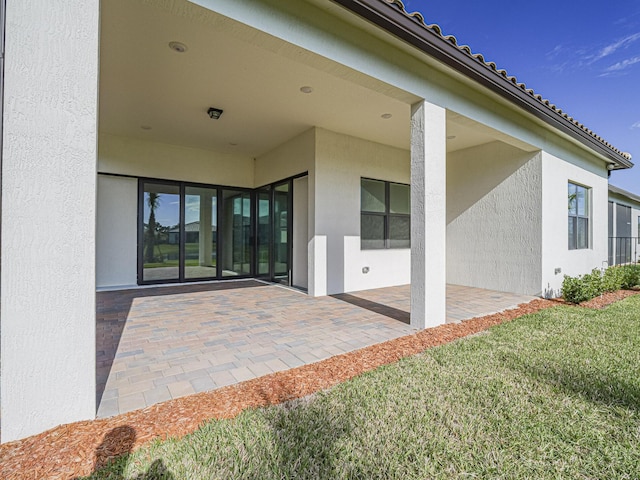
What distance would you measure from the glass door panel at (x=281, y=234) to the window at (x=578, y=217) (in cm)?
695

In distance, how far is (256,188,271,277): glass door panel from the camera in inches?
332

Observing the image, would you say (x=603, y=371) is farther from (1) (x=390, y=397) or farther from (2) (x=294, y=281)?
(2) (x=294, y=281)

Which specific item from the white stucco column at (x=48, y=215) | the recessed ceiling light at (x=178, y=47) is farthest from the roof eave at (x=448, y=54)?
the white stucco column at (x=48, y=215)

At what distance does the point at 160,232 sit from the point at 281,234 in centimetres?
303

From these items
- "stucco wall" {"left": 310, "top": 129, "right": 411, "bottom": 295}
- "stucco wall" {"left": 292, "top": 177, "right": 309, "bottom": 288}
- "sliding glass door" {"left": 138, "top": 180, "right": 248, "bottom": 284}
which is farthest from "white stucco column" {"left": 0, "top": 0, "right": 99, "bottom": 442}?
"sliding glass door" {"left": 138, "top": 180, "right": 248, "bottom": 284}

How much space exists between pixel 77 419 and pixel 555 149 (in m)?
8.79

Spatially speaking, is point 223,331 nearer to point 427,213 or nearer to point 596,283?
point 427,213

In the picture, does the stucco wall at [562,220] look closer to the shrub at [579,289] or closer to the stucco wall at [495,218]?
the stucco wall at [495,218]

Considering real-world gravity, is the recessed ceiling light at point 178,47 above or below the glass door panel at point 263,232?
above

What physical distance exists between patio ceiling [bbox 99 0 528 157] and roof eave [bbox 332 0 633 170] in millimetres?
529

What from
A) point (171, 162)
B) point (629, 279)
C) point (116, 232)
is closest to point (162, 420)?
point (116, 232)

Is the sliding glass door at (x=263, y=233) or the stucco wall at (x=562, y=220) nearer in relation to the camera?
the stucco wall at (x=562, y=220)

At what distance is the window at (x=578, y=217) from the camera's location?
7.68 metres

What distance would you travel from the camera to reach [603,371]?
288cm
